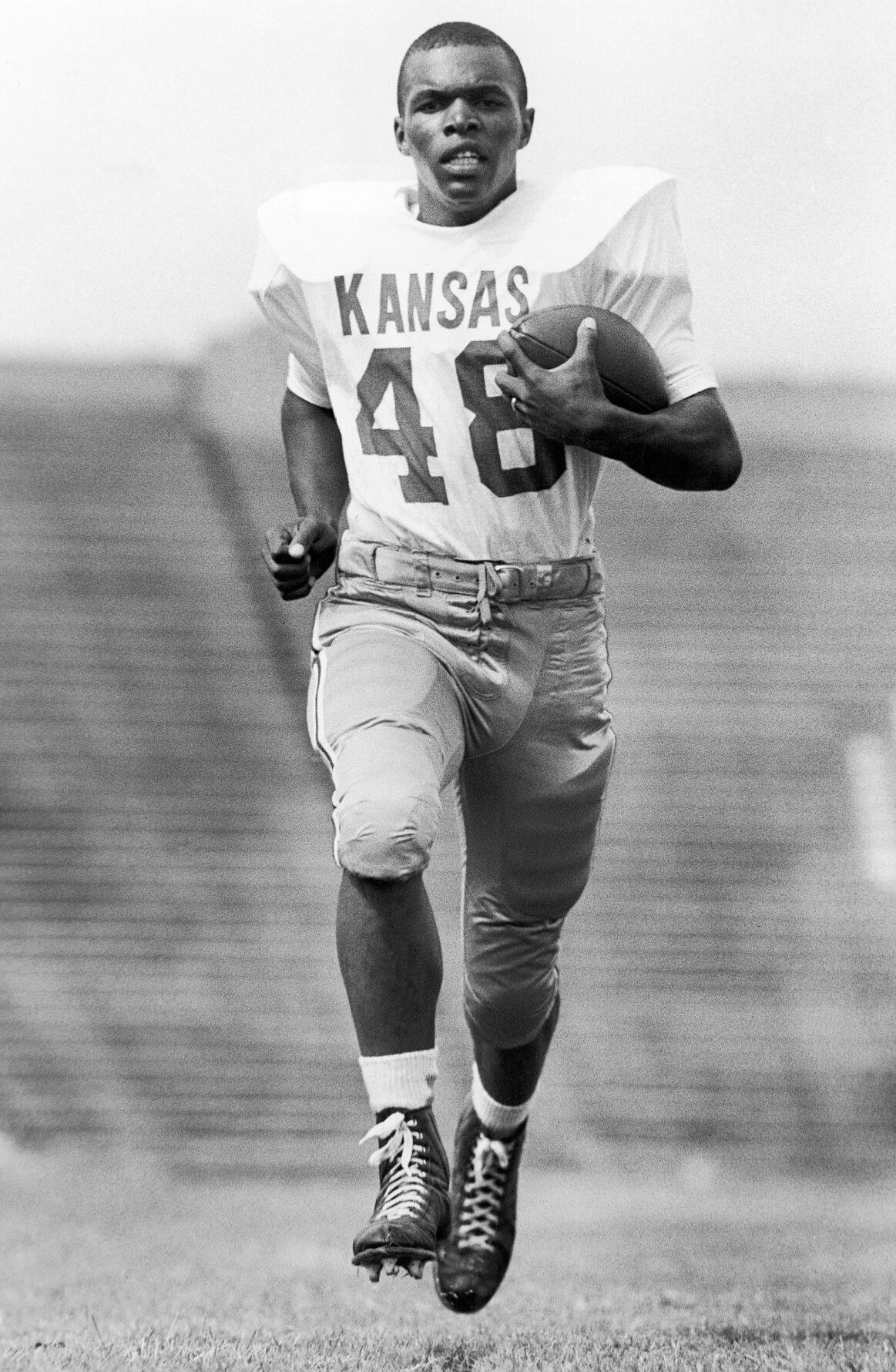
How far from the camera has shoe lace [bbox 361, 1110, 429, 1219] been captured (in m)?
2.22

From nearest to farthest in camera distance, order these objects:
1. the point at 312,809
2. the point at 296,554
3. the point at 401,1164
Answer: the point at 401,1164, the point at 296,554, the point at 312,809

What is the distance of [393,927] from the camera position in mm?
2301

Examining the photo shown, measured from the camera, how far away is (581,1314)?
10.3ft

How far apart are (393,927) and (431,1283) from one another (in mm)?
1275

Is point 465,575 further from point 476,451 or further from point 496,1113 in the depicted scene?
point 496,1113

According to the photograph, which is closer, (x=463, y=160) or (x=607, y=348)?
(x=607, y=348)

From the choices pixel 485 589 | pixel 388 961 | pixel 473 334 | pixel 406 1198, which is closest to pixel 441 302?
pixel 473 334

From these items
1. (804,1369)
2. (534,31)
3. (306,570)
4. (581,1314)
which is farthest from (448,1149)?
(534,31)

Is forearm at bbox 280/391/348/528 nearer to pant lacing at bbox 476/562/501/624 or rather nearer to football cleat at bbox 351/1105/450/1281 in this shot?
pant lacing at bbox 476/562/501/624

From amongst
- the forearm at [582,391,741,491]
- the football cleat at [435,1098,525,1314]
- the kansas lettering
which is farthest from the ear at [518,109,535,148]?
the football cleat at [435,1098,525,1314]

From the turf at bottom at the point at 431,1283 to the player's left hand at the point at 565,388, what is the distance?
141cm

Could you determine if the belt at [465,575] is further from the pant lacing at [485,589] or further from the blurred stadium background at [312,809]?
the blurred stadium background at [312,809]

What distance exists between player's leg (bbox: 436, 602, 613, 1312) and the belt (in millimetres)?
65

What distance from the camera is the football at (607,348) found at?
2496mm
